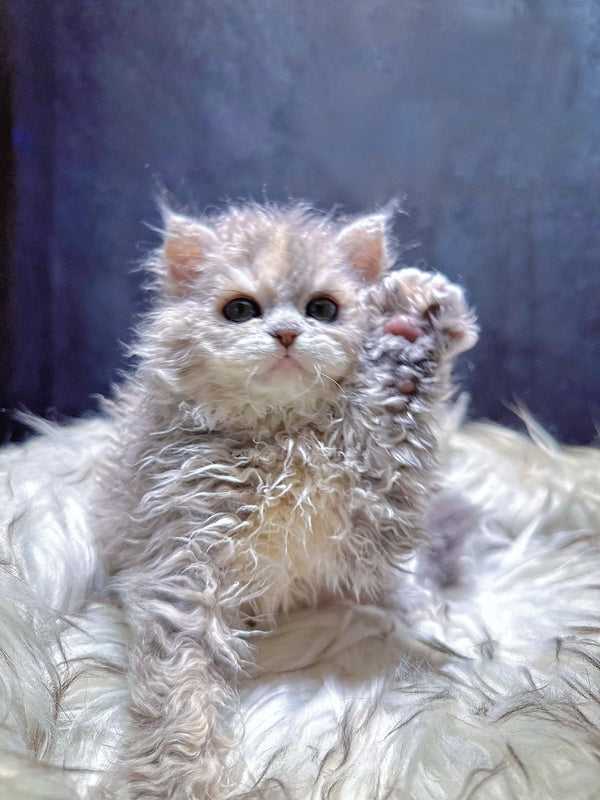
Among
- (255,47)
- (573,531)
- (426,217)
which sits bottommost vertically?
(573,531)

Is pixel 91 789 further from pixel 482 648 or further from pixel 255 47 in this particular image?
pixel 255 47

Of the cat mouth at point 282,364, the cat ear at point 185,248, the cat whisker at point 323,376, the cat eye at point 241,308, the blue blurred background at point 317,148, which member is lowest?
the cat whisker at point 323,376

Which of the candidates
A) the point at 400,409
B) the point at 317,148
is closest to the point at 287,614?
the point at 400,409

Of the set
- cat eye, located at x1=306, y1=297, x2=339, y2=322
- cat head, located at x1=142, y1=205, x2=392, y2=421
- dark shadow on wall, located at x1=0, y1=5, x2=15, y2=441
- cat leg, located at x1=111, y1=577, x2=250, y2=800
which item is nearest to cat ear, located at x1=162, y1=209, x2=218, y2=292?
cat head, located at x1=142, y1=205, x2=392, y2=421

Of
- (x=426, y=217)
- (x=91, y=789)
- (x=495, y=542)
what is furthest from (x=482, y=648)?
(x=426, y=217)

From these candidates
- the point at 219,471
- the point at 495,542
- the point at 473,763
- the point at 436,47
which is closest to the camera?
the point at 473,763

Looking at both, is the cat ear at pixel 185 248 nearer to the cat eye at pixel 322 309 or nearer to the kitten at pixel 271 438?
the kitten at pixel 271 438

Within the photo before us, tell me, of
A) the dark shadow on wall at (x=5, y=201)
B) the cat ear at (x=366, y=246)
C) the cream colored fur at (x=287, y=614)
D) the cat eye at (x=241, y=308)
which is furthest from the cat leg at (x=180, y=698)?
the dark shadow on wall at (x=5, y=201)
